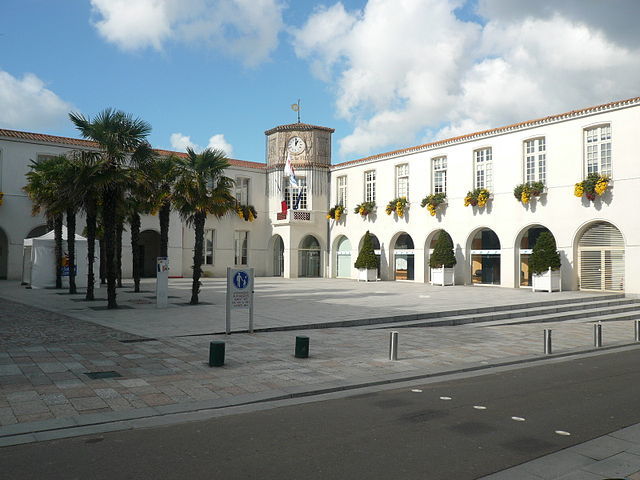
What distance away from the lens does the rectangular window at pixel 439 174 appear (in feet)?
104

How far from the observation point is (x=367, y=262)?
3397cm

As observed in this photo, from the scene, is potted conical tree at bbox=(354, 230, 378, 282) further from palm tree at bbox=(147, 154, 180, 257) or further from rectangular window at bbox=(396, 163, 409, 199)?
palm tree at bbox=(147, 154, 180, 257)

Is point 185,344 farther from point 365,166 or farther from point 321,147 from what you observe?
point 321,147

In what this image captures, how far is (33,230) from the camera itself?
33656mm

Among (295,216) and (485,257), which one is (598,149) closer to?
(485,257)

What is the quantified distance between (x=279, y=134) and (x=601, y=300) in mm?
23857

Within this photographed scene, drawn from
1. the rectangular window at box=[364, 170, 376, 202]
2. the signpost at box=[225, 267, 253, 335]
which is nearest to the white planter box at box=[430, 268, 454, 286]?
the rectangular window at box=[364, 170, 376, 202]

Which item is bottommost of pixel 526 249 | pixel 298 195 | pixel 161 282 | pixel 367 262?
pixel 161 282

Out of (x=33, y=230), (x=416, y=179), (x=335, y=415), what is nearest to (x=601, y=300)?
(x=416, y=179)

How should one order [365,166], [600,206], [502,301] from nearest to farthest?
1. [502,301]
2. [600,206]
3. [365,166]

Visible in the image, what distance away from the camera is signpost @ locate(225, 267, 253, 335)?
42.6 ft

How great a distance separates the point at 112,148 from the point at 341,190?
22.8 meters

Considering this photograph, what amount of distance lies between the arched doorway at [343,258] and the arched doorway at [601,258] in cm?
1589

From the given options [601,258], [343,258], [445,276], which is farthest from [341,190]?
[601,258]
